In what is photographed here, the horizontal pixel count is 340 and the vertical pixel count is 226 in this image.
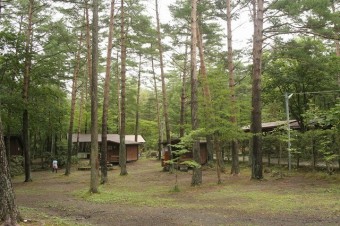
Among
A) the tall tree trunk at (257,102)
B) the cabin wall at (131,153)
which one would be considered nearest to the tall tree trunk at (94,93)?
the tall tree trunk at (257,102)

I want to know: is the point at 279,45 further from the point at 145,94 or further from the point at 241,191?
the point at 145,94

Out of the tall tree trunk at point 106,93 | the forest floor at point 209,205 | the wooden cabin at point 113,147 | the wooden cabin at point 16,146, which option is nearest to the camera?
the forest floor at point 209,205

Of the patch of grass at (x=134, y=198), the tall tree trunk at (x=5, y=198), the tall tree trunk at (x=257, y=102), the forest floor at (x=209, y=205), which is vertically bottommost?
the patch of grass at (x=134, y=198)

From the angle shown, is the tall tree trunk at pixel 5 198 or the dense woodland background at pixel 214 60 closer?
the tall tree trunk at pixel 5 198

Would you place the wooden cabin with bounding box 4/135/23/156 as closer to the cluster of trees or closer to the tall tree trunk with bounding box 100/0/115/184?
the cluster of trees

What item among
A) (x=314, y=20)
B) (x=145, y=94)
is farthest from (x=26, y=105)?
(x=145, y=94)

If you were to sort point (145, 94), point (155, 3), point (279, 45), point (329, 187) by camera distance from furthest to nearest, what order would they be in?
point (145, 94)
point (155, 3)
point (279, 45)
point (329, 187)

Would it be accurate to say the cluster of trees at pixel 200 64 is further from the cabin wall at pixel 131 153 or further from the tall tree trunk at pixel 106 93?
the cabin wall at pixel 131 153

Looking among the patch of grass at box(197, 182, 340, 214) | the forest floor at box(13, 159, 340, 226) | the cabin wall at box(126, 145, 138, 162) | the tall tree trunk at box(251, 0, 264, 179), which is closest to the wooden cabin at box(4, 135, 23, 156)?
the cabin wall at box(126, 145, 138, 162)

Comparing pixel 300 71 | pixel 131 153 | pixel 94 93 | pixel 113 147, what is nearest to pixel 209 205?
pixel 94 93

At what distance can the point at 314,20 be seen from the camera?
15031 mm

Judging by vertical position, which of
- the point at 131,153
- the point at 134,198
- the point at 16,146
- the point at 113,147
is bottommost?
the point at 134,198

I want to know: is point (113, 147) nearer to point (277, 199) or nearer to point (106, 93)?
point (106, 93)

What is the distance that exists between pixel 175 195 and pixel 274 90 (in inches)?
A: 528
